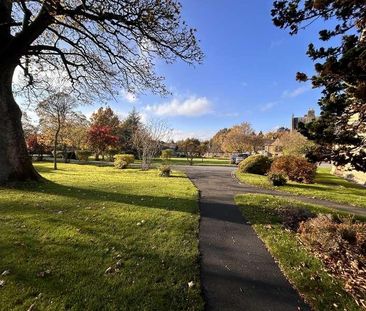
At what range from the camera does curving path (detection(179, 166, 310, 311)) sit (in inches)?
125

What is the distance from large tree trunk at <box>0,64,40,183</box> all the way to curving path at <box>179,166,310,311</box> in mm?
7705

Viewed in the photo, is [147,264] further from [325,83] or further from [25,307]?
[325,83]

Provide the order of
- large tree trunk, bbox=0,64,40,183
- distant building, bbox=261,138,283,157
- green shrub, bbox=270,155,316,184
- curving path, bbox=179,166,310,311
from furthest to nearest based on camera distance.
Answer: distant building, bbox=261,138,283,157
green shrub, bbox=270,155,316,184
large tree trunk, bbox=0,64,40,183
curving path, bbox=179,166,310,311

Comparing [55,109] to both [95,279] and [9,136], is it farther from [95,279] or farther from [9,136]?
[95,279]

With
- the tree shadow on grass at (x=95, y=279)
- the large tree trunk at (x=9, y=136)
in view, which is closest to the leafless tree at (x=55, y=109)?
the large tree trunk at (x=9, y=136)

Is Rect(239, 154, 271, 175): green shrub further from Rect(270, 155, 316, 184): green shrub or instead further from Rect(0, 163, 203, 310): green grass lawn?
Rect(0, 163, 203, 310): green grass lawn

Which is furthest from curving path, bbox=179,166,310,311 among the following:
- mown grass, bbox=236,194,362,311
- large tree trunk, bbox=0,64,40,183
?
large tree trunk, bbox=0,64,40,183

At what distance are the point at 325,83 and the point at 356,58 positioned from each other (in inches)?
33.2

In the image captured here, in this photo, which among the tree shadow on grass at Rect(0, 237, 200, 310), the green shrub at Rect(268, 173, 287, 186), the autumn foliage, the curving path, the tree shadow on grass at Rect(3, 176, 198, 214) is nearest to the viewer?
the tree shadow on grass at Rect(0, 237, 200, 310)

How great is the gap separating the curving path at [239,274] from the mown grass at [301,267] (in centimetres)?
15

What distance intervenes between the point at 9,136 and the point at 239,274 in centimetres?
952

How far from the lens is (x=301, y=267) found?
13.6ft

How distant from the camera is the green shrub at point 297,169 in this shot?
1559 centimetres

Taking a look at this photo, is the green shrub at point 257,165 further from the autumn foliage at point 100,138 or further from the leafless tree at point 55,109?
the autumn foliage at point 100,138
